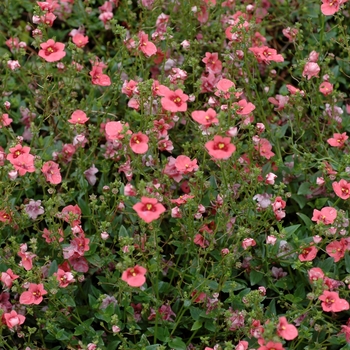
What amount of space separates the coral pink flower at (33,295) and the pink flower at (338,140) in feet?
6.61

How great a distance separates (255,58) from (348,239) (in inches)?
52.7

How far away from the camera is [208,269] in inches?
162

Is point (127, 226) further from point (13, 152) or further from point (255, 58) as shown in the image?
point (255, 58)

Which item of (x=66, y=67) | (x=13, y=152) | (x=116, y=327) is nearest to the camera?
(x=116, y=327)

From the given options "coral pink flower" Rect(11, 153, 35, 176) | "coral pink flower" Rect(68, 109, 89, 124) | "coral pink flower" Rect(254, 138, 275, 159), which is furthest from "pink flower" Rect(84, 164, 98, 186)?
"coral pink flower" Rect(254, 138, 275, 159)

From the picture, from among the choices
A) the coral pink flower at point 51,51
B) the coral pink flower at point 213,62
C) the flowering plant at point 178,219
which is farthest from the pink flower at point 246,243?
the coral pink flower at point 51,51

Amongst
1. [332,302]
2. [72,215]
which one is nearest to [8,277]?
[72,215]

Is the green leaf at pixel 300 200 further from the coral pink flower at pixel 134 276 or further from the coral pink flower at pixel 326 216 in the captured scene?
the coral pink flower at pixel 134 276

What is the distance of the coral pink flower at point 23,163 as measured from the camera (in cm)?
371

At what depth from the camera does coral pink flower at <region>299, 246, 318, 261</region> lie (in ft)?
12.5

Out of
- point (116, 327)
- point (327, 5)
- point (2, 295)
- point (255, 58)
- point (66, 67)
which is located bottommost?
point (2, 295)

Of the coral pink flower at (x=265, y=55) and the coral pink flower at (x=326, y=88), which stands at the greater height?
the coral pink flower at (x=265, y=55)

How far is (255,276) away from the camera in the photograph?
13.2 feet

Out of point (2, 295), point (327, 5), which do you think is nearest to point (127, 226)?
point (2, 295)
